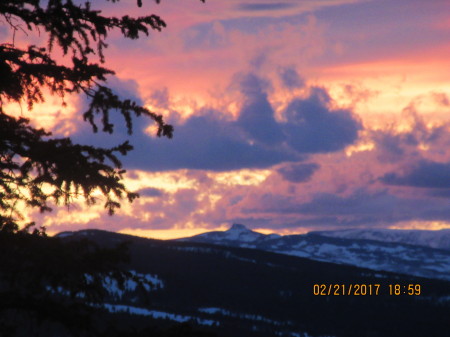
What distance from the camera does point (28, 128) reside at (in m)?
17.0

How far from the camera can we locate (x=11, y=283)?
53.0ft

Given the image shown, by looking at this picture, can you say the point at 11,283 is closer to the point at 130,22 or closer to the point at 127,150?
the point at 127,150

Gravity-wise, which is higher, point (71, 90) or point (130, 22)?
point (130, 22)

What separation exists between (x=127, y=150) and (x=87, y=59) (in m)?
2.01

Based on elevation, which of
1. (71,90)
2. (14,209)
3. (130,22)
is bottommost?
(14,209)

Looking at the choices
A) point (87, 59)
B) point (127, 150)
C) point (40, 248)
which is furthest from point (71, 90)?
point (40, 248)

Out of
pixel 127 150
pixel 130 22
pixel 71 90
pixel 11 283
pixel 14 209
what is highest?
pixel 130 22

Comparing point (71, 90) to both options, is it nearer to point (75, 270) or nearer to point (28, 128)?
point (28, 128)

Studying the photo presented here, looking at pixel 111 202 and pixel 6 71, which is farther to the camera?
pixel 111 202

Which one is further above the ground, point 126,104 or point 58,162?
point 126,104

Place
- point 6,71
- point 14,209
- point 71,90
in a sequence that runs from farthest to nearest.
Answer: point 14,209
point 71,90
point 6,71

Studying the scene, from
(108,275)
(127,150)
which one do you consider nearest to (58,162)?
(127,150)

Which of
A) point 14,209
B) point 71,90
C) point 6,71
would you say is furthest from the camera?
point 14,209

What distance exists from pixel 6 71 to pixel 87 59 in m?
1.69
